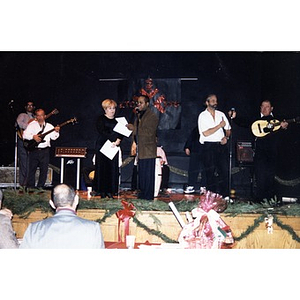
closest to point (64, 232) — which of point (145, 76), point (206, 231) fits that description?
point (206, 231)

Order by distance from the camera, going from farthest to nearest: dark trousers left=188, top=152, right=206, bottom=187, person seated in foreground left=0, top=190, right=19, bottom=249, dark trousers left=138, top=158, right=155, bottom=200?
dark trousers left=188, top=152, right=206, bottom=187
dark trousers left=138, top=158, right=155, bottom=200
person seated in foreground left=0, top=190, right=19, bottom=249

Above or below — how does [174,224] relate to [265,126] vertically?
below

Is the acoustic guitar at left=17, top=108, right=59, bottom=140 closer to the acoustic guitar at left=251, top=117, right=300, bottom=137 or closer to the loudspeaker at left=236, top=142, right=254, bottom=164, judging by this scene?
the loudspeaker at left=236, top=142, right=254, bottom=164

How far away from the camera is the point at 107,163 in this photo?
7215 mm

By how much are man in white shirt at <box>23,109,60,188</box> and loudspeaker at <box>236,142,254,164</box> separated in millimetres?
2825

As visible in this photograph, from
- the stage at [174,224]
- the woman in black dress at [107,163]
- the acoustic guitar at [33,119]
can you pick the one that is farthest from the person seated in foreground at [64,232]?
the acoustic guitar at [33,119]

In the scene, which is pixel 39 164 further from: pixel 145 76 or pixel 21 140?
pixel 145 76

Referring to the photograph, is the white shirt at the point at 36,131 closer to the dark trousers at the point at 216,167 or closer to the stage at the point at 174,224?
the stage at the point at 174,224

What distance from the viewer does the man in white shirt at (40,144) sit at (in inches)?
302

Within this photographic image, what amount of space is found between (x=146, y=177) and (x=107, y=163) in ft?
2.08

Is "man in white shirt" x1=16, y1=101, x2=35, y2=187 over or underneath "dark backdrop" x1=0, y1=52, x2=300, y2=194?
underneath

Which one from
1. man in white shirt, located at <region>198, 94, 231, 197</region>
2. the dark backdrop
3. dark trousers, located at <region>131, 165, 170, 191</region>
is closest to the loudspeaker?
the dark backdrop

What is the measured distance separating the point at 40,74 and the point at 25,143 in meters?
1.11

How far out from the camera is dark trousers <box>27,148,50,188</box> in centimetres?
764
